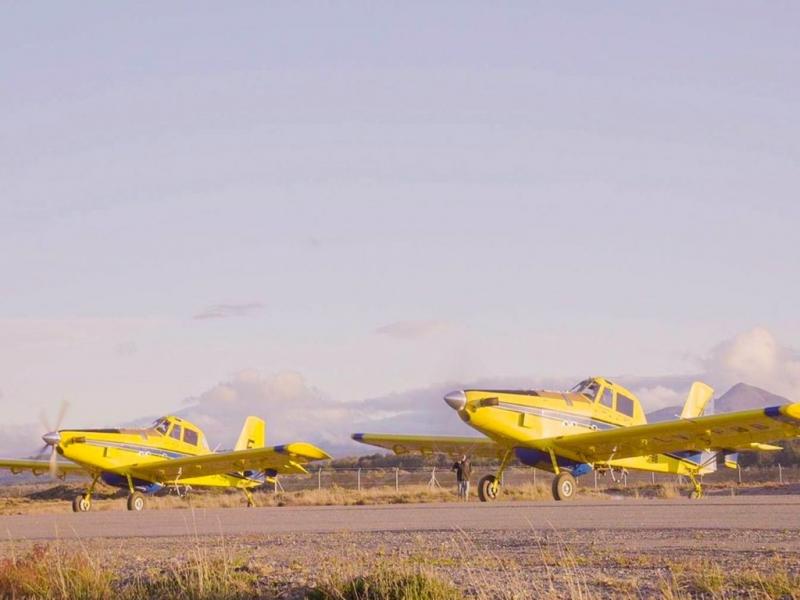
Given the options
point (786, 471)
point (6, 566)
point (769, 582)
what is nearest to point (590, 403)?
point (6, 566)

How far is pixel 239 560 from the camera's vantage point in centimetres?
1288

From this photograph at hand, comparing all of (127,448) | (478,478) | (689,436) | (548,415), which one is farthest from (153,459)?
(478,478)

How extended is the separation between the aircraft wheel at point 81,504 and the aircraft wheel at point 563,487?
14.6 metres

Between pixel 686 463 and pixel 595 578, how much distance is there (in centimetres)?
Answer: 2462

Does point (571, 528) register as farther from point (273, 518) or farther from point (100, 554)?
point (273, 518)

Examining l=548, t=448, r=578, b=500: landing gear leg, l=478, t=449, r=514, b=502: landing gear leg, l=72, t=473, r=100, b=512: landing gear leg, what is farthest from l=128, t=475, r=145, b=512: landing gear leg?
l=548, t=448, r=578, b=500: landing gear leg

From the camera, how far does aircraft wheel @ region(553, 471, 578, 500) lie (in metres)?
28.3

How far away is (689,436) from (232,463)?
1472 cm

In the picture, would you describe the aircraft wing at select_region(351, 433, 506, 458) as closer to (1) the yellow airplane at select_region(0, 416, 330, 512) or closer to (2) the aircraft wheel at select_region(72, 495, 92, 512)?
(1) the yellow airplane at select_region(0, 416, 330, 512)

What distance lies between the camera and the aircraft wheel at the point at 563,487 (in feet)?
92.7

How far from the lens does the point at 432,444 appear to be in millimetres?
33719

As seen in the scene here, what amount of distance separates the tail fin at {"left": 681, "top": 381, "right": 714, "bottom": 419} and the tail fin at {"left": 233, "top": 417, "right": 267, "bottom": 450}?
56.1 ft

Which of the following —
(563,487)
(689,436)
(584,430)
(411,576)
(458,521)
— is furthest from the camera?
(584,430)

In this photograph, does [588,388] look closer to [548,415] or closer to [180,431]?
[548,415]
